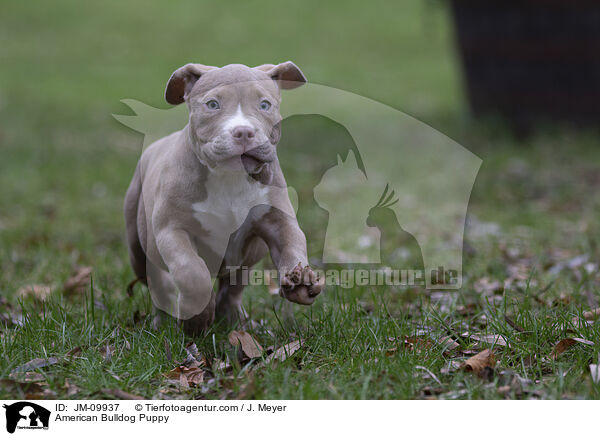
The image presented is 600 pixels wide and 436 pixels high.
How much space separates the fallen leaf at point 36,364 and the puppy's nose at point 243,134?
1106mm

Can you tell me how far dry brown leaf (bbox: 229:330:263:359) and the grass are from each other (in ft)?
0.17

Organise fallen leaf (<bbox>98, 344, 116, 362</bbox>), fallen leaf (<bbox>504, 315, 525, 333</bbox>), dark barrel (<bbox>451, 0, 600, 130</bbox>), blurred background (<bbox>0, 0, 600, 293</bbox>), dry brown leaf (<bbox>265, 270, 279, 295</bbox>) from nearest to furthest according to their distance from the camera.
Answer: fallen leaf (<bbox>98, 344, 116, 362</bbox>) → fallen leaf (<bbox>504, 315, 525, 333</bbox>) → dry brown leaf (<bbox>265, 270, 279, 295</bbox>) → blurred background (<bbox>0, 0, 600, 293</bbox>) → dark barrel (<bbox>451, 0, 600, 130</bbox>)

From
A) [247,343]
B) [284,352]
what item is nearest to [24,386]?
[247,343]

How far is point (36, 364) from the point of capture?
8.95ft

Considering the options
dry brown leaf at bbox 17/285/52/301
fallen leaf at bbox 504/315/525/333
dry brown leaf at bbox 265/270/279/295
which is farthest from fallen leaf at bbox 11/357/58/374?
fallen leaf at bbox 504/315/525/333

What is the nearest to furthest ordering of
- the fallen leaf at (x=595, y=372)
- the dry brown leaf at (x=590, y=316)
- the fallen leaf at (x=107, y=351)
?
the fallen leaf at (x=595, y=372) → the fallen leaf at (x=107, y=351) → the dry brown leaf at (x=590, y=316)

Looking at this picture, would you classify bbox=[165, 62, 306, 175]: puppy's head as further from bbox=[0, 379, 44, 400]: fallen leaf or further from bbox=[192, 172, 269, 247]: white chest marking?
bbox=[0, 379, 44, 400]: fallen leaf

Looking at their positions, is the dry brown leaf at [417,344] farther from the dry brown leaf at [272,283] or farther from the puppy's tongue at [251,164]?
the dry brown leaf at [272,283]

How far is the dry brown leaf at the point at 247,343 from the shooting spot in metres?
2.85

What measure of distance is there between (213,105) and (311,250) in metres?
2.37

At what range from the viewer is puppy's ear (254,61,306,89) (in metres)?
2.80

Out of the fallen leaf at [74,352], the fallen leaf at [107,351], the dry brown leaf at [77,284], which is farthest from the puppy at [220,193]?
the dry brown leaf at [77,284]

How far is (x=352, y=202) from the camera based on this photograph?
5.86 meters

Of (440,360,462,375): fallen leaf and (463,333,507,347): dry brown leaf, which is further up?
(463,333,507,347): dry brown leaf
